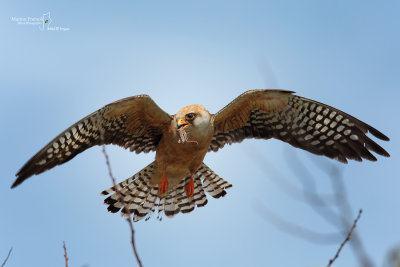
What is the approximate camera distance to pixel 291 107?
707 cm

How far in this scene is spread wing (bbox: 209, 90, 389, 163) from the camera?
675 cm

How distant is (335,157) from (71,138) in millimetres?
3741

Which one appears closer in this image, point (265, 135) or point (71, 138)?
point (71, 138)

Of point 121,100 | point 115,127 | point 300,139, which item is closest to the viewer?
point 121,100

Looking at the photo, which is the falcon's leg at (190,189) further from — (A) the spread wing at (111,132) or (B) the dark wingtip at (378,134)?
(B) the dark wingtip at (378,134)

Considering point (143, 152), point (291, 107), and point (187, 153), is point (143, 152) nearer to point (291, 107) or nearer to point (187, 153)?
point (187, 153)

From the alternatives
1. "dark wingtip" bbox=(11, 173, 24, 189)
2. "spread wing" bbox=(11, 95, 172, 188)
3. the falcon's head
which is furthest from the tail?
"dark wingtip" bbox=(11, 173, 24, 189)

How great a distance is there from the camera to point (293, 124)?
7.16 meters

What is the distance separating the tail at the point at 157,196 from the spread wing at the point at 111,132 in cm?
53

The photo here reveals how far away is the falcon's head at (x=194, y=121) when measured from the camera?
246 inches

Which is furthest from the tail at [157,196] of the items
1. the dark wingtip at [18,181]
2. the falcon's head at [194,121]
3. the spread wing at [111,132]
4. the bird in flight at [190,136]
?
the dark wingtip at [18,181]

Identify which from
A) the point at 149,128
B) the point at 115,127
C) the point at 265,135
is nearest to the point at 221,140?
the point at 265,135

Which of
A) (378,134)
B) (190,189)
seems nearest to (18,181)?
(190,189)

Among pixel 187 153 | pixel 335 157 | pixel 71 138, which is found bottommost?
pixel 335 157
